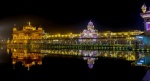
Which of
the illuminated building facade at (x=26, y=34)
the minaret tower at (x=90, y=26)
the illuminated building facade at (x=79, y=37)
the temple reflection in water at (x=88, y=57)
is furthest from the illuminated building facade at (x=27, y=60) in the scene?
the illuminated building facade at (x=26, y=34)

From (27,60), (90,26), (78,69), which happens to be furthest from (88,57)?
(90,26)

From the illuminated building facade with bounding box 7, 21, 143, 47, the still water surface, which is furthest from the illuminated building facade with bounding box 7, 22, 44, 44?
the still water surface

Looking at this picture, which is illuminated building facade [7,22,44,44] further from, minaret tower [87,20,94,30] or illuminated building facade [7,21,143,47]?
minaret tower [87,20,94,30]

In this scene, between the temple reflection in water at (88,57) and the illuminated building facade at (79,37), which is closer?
the temple reflection in water at (88,57)

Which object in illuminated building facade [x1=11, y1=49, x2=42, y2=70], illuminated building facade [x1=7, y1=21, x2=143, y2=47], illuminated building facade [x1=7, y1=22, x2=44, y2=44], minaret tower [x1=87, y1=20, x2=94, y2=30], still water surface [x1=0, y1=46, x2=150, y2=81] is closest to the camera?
still water surface [x1=0, y1=46, x2=150, y2=81]

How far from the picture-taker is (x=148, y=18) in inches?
1261

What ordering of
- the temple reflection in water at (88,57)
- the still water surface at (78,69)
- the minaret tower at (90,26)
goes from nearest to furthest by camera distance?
the still water surface at (78,69), the temple reflection in water at (88,57), the minaret tower at (90,26)

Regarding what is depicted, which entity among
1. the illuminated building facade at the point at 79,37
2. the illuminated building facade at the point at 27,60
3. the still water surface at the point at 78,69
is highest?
the illuminated building facade at the point at 79,37

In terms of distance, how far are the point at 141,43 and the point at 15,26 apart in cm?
4689

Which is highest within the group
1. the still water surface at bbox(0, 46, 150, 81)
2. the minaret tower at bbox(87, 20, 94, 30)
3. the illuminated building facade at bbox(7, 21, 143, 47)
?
the minaret tower at bbox(87, 20, 94, 30)

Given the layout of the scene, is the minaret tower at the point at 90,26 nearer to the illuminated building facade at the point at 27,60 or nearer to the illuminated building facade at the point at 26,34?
the illuminated building facade at the point at 26,34

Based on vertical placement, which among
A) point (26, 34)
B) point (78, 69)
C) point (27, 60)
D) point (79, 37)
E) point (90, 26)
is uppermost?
point (90, 26)

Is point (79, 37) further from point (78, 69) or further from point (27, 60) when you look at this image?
point (78, 69)

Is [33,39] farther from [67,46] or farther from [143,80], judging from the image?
[143,80]
